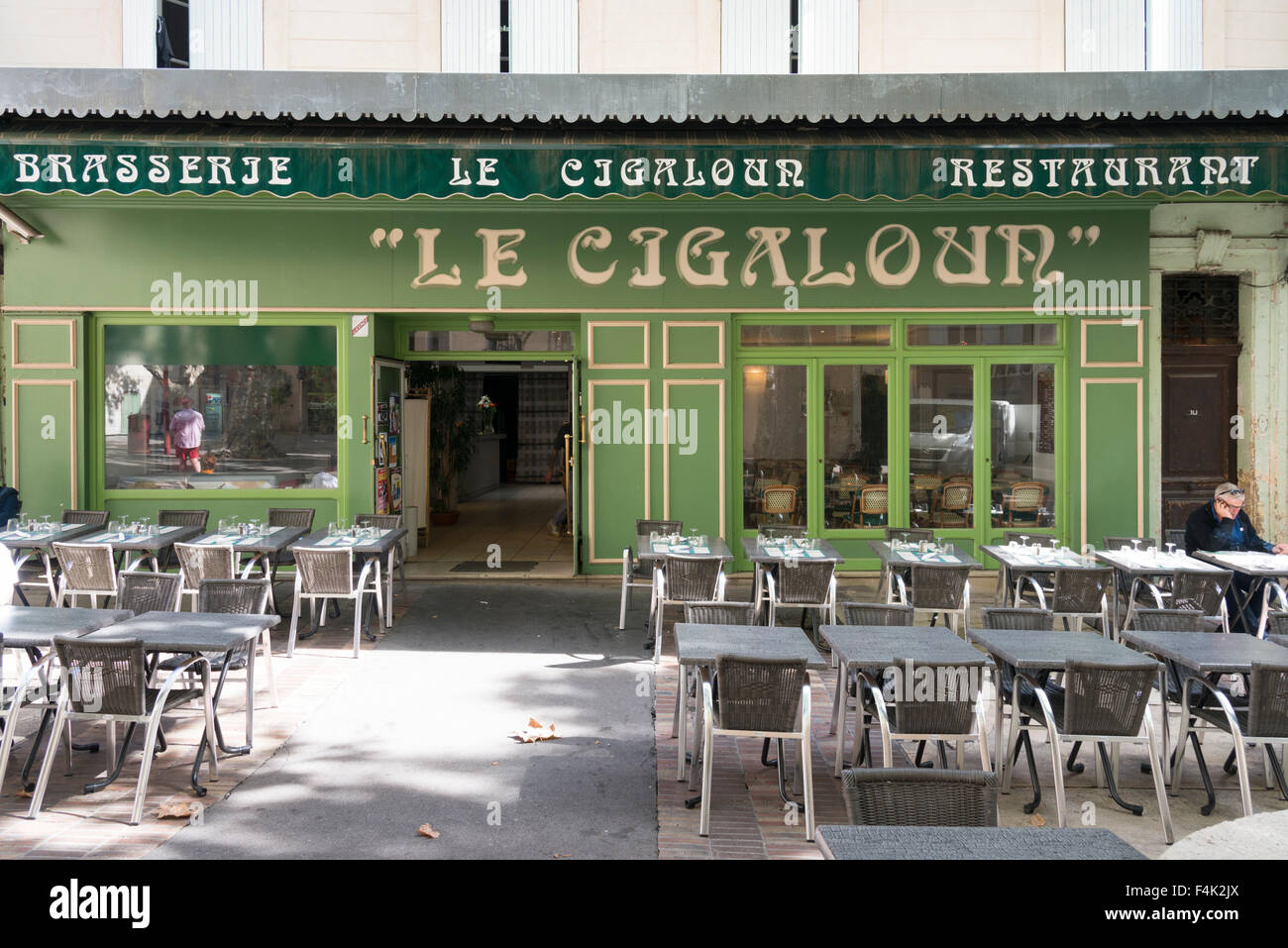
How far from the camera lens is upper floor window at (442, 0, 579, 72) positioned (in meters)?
12.4

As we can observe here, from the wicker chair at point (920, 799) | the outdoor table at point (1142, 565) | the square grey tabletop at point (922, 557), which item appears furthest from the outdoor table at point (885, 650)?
the outdoor table at point (1142, 565)

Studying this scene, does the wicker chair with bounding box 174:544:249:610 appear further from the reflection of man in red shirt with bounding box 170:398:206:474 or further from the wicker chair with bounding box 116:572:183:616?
the reflection of man in red shirt with bounding box 170:398:206:474

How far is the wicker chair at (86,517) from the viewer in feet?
35.0

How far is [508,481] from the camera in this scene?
26562 millimetres

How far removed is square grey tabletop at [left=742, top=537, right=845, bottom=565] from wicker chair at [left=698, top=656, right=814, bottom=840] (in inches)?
136

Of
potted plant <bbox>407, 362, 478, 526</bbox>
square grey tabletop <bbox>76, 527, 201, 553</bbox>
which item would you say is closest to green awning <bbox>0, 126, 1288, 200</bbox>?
square grey tabletop <bbox>76, 527, 201, 553</bbox>

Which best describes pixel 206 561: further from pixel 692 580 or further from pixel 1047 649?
pixel 1047 649

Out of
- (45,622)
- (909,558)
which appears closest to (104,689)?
(45,622)

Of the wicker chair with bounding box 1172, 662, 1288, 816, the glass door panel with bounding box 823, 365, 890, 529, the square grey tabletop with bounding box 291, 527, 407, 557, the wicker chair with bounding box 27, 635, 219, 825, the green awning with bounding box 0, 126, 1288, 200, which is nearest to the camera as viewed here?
the wicker chair with bounding box 1172, 662, 1288, 816

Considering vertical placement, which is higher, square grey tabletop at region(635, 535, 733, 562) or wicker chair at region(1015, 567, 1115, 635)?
square grey tabletop at region(635, 535, 733, 562)

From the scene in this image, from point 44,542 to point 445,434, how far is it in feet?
24.8

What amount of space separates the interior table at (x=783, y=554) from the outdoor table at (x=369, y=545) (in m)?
3.38
